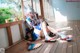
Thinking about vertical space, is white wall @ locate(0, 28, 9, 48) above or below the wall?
below

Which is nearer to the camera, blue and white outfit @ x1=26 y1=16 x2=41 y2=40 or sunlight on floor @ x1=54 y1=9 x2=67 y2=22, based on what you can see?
blue and white outfit @ x1=26 y1=16 x2=41 y2=40

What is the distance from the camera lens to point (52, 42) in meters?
3.85

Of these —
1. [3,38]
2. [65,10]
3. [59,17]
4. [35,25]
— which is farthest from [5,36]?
[65,10]

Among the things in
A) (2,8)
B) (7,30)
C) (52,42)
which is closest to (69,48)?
(52,42)

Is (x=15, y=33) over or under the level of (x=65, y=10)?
under

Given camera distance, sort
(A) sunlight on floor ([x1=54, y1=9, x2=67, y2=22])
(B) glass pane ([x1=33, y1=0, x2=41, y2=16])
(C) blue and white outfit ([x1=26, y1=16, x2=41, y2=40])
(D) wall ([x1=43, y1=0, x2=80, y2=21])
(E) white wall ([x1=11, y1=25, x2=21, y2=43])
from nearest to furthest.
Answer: (E) white wall ([x1=11, y1=25, x2=21, y2=43])
(C) blue and white outfit ([x1=26, y1=16, x2=41, y2=40])
(B) glass pane ([x1=33, y1=0, x2=41, y2=16])
(D) wall ([x1=43, y1=0, x2=80, y2=21])
(A) sunlight on floor ([x1=54, y1=9, x2=67, y2=22])

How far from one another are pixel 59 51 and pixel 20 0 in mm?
2262

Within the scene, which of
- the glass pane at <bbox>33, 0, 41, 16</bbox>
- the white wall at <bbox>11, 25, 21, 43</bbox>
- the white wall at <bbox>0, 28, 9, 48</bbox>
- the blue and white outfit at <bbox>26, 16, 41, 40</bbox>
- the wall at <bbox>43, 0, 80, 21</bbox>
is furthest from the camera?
the wall at <bbox>43, 0, 80, 21</bbox>

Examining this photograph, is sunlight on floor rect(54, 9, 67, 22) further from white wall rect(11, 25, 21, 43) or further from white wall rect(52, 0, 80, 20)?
white wall rect(11, 25, 21, 43)

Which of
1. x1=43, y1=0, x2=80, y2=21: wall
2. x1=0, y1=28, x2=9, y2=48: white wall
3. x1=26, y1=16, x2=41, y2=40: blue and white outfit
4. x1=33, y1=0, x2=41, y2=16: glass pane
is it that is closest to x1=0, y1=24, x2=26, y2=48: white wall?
x1=0, y1=28, x2=9, y2=48: white wall

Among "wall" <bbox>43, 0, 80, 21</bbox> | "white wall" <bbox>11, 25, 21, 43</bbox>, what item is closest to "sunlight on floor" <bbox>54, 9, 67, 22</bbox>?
"wall" <bbox>43, 0, 80, 21</bbox>

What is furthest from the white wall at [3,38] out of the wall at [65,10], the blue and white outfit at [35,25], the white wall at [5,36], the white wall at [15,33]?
the wall at [65,10]

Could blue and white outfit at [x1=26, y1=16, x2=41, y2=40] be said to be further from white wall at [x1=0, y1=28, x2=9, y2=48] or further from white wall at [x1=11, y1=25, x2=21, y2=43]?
white wall at [x1=0, y1=28, x2=9, y2=48]

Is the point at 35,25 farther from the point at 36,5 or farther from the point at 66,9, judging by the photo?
the point at 66,9
